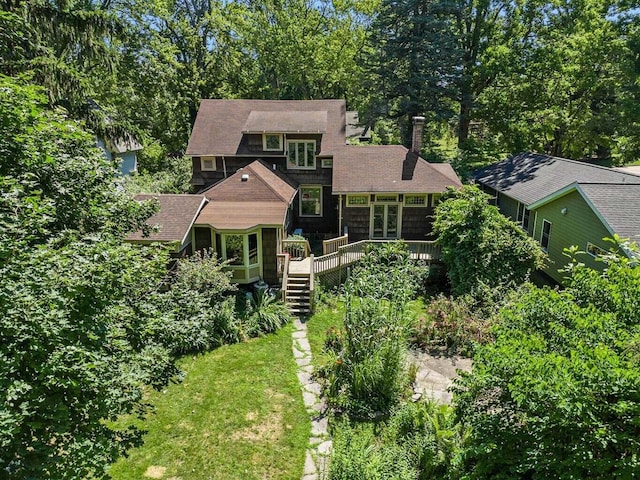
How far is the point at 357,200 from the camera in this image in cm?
1948

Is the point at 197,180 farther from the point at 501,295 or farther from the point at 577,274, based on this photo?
the point at 577,274

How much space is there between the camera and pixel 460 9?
27.7 m

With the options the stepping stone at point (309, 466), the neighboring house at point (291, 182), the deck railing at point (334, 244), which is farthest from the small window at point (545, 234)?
the stepping stone at point (309, 466)

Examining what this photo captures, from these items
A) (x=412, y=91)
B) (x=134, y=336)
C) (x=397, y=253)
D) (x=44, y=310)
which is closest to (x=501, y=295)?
(x=397, y=253)

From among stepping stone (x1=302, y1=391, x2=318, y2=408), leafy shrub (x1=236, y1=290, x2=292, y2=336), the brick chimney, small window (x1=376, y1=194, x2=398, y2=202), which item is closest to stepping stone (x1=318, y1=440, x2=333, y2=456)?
stepping stone (x1=302, y1=391, x2=318, y2=408)

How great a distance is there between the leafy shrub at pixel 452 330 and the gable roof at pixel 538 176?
6.89 meters

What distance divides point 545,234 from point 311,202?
1137cm

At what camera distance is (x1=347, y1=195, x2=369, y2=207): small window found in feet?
63.7

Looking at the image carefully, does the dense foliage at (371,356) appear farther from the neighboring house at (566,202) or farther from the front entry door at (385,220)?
the front entry door at (385,220)

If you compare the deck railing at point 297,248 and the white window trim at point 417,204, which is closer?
the deck railing at point 297,248

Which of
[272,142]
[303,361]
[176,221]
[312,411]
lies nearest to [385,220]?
[272,142]

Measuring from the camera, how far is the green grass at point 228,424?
27.4 ft

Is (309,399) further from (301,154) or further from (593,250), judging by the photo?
(301,154)

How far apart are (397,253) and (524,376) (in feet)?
37.2
